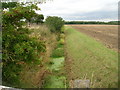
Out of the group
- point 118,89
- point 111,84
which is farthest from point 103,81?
point 118,89

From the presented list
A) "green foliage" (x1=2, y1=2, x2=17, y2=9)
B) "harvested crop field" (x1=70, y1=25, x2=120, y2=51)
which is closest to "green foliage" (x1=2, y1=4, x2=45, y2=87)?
"green foliage" (x1=2, y1=2, x2=17, y2=9)

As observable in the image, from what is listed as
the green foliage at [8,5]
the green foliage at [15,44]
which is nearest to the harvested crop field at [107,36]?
the green foliage at [15,44]

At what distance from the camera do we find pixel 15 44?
5016 millimetres

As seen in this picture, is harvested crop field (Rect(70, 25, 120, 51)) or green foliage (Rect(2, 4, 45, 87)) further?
harvested crop field (Rect(70, 25, 120, 51))

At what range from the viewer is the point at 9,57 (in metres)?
5.06

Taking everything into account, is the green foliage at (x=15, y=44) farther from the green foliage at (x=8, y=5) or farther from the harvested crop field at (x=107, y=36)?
the harvested crop field at (x=107, y=36)

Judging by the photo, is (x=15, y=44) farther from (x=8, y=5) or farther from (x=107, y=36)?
(x=107, y=36)

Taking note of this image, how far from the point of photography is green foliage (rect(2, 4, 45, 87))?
485cm

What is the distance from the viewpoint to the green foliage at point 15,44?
4.85 metres

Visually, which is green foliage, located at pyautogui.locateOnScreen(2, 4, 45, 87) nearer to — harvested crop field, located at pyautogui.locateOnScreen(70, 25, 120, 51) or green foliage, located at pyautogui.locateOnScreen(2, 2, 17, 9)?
green foliage, located at pyautogui.locateOnScreen(2, 2, 17, 9)

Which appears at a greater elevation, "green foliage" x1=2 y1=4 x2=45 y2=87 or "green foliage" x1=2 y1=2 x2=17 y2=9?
"green foliage" x1=2 y1=2 x2=17 y2=9

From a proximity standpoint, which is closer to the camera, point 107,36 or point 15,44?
point 15,44

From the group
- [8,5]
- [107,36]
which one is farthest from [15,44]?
[107,36]

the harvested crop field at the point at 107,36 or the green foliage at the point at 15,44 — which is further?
the harvested crop field at the point at 107,36
